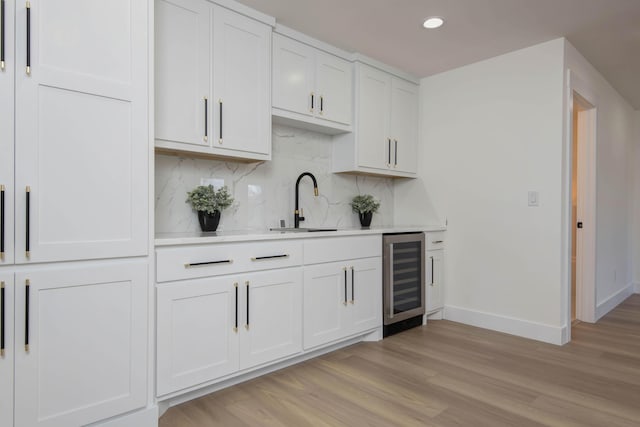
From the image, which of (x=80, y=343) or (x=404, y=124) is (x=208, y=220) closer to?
(x=80, y=343)

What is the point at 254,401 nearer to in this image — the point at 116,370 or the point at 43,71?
the point at 116,370

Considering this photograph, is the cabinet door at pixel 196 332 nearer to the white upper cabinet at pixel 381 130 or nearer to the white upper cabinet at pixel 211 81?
the white upper cabinet at pixel 211 81

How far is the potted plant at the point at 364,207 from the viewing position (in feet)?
12.0

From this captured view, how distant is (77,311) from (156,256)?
40cm

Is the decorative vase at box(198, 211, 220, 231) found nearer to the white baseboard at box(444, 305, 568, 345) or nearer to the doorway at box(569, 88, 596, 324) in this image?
the white baseboard at box(444, 305, 568, 345)

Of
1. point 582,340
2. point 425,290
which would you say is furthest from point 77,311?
point 582,340

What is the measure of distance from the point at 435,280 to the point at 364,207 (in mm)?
946

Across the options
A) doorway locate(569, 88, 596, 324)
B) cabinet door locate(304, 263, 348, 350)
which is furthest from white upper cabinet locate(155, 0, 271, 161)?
doorway locate(569, 88, 596, 324)

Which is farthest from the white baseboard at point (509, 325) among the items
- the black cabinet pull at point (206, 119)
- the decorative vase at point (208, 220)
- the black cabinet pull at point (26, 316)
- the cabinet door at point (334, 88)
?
the black cabinet pull at point (26, 316)

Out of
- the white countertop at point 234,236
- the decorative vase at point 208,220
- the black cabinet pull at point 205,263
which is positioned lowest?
the black cabinet pull at point 205,263

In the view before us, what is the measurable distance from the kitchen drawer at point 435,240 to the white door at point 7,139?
9.73 ft

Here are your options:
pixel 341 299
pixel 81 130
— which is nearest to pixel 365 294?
pixel 341 299

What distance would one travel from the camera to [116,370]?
1775 mm

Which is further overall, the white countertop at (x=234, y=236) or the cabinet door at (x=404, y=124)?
the cabinet door at (x=404, y=124)
